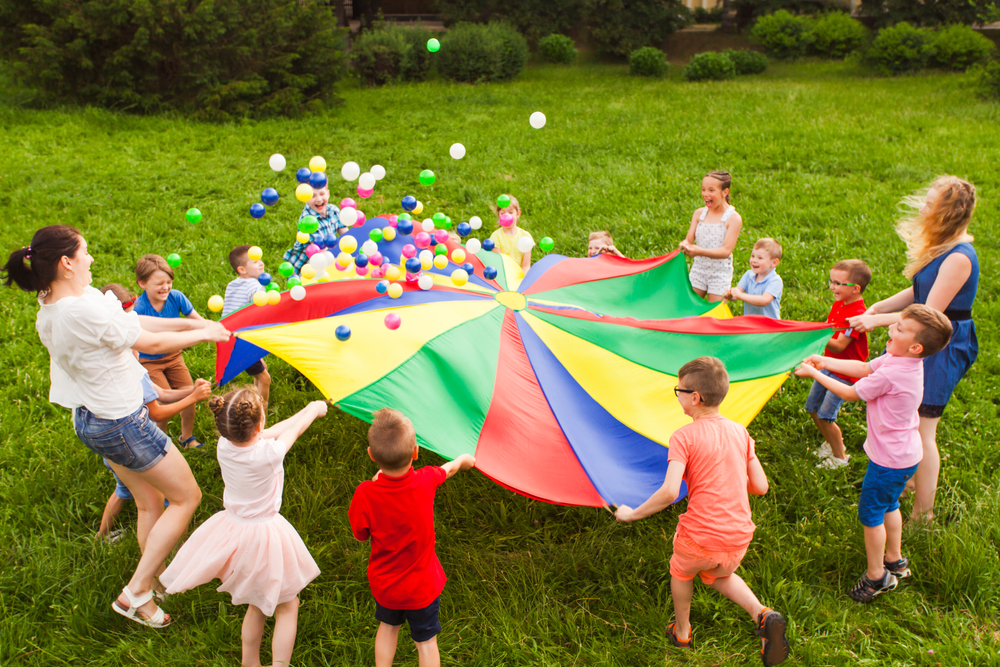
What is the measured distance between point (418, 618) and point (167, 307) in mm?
2889

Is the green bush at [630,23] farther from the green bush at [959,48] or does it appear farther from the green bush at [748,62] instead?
the green bush at [959,48]

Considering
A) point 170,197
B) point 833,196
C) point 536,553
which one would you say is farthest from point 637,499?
point 170,197

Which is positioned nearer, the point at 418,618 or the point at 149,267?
the point at 418,618

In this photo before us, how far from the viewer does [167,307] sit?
468 cm

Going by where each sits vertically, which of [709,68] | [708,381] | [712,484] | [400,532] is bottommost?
[709,68]

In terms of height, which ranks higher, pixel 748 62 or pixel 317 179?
pixel 317 179

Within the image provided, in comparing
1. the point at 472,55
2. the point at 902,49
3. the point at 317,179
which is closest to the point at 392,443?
the point at 317,179

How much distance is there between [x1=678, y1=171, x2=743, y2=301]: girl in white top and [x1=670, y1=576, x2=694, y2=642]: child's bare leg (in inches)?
118

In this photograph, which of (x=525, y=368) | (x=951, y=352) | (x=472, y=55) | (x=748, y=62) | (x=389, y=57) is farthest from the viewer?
(x=748, y=62)

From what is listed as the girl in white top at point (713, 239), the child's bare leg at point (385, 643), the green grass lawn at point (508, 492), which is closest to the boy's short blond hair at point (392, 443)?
the child's bare leg at point (385, 643)

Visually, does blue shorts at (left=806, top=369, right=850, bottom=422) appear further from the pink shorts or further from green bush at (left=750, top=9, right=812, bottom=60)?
green bush at (left=750, top=9, right=812, bottom=60)

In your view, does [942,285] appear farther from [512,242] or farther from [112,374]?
[112,374]

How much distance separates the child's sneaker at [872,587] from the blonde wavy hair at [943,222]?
5.93ft

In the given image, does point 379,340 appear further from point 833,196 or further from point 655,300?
point 833,196
